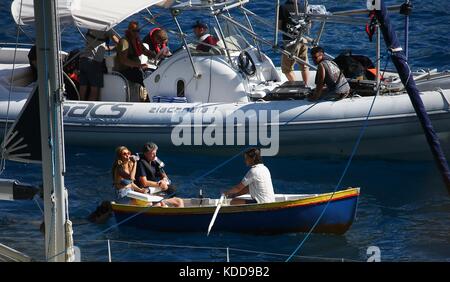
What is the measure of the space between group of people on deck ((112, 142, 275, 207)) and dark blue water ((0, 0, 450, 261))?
45 cm

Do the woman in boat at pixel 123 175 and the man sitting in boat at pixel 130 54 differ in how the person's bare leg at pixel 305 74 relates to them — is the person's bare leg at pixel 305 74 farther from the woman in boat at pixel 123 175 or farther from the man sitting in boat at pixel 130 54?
the woman in boat at pixel 123 175

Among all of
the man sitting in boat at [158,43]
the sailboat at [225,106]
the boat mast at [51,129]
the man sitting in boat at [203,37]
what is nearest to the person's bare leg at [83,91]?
the sailboat at [225,106]

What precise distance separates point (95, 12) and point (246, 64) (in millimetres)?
2446

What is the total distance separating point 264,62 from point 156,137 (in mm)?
2160

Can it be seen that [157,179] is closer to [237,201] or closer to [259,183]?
[237,201]

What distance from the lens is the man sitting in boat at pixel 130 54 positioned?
1605 cm

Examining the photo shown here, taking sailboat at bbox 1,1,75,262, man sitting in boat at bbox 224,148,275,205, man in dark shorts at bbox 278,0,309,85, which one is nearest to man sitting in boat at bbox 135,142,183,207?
man sitting in boat at bbox 224,148,275,205

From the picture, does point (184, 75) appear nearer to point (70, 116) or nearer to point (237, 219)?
point (70, 116)

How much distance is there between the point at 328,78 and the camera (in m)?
15.1

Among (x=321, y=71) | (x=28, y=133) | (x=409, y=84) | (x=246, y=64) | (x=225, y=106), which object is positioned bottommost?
(x=28, y=133)

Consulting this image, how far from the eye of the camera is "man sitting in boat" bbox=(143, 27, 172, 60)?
16703 millimetres

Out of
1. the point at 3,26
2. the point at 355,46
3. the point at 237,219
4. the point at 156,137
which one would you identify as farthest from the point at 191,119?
the point at 3,26

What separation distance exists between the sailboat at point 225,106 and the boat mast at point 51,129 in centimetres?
610

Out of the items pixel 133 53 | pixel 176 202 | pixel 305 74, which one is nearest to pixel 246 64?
pixel 305 74
